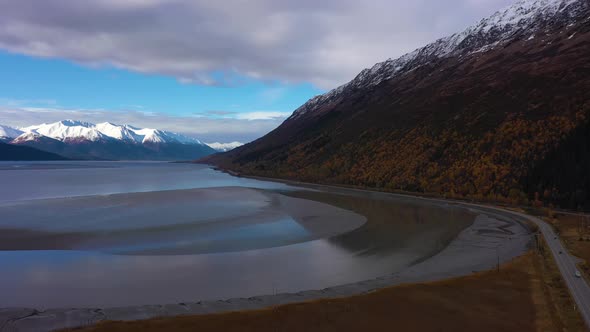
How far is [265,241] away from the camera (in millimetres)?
42688

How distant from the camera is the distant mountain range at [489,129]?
7475 cm

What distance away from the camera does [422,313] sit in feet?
74.8

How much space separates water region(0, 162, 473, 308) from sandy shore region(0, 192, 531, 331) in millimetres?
1750

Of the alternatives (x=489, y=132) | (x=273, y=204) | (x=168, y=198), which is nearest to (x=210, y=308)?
(x=273, y=204)

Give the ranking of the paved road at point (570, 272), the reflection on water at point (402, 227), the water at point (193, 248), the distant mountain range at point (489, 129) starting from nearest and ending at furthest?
1. the paved road at point (570, 272)
2. the water at point (193, 248)
3. the reflection on water at point (402, 227)
4. the distant mountain range at point (489, 129)

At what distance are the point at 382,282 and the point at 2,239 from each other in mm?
40087

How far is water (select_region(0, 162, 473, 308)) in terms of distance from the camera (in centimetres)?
2744

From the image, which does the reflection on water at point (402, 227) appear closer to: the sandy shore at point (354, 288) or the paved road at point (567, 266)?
the sandy shore at point (354, 288)

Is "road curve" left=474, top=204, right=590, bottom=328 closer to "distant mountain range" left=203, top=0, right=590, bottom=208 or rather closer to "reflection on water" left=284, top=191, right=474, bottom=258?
"reflection on water" left=284, top=191, right=474, bottom=258

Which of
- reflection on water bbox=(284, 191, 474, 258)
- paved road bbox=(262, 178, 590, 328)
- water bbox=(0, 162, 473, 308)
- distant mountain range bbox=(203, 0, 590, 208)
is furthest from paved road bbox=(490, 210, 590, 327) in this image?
distant mountain range bbox=(203, 0, 590, 208)

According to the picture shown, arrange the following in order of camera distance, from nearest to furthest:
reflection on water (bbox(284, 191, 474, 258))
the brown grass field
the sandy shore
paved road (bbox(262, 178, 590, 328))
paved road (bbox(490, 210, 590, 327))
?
the brown grass field, the sandy shore, paved road (bbox(490, 210, 590, 327)), paved road (bbox(262, 178, 590, 328)), reflection on water (bbox(284, 191, 474, 258))

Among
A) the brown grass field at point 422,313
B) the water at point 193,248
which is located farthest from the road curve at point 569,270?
the water at point 193,248

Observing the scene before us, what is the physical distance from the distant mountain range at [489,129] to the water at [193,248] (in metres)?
19.2

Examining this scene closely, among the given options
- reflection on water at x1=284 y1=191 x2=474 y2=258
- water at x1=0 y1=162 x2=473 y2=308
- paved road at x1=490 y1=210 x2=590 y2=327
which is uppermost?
paved road at x1=490 y1=210 x2=590 y2=327
